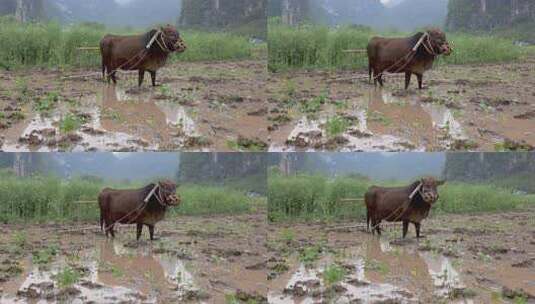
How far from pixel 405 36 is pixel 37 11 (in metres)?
4.16

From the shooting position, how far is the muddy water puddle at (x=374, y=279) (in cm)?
691

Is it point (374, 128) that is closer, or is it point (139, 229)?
point (374, 128)

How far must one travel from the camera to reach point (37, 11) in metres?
8.27

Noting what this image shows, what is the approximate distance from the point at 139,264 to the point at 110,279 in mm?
394

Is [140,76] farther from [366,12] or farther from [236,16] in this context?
[366,12]

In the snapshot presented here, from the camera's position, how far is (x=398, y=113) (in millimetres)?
7438

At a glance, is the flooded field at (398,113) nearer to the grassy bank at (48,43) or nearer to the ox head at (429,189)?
the ox head at (429,189)

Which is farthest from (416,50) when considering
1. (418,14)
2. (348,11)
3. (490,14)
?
(490,14)

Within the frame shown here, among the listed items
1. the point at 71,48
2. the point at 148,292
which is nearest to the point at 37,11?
the point at 71,48

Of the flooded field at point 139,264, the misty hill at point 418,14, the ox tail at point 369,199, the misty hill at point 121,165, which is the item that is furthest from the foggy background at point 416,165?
the misty hill at point 418,14

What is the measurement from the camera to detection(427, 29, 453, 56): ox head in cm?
746

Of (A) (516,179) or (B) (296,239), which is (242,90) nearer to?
(B) (296,239)

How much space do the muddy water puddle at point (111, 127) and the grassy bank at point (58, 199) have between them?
952mm

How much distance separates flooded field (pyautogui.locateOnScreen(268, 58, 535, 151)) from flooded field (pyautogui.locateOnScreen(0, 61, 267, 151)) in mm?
351
